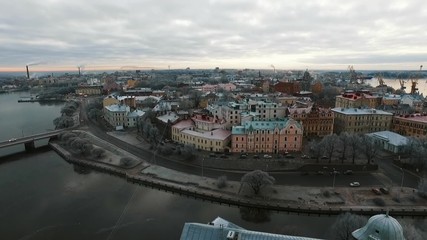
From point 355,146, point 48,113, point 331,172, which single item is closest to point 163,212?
point 331,172

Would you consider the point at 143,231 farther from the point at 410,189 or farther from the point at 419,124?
the point at 419,124

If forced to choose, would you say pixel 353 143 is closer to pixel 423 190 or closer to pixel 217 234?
pixel 423 190

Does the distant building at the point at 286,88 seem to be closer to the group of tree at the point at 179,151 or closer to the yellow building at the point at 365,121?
the yellow building at the point at 365,121

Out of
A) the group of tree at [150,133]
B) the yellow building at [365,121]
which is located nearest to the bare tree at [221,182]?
the group of tree at [150,133]

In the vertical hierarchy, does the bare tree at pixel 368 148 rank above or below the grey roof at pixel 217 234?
below

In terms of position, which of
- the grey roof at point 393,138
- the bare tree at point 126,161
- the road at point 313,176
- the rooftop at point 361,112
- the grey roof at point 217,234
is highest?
the rooftop at point 361,112

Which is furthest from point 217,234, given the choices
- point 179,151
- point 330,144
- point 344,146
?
point 344,146
